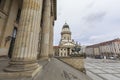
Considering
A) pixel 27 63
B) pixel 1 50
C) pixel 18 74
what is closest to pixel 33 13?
pixel 27 63

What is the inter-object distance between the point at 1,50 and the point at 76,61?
9.81m

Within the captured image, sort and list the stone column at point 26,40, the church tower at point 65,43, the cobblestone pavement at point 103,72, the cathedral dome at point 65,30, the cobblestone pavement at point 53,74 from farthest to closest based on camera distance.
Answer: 1. the cathedral dome at point 65,30
2. the church tower at point 65,43
3. the cobblestone pavement at point 103,72
4. the cobblestone pavement at point 53,74
5. the stone column at point 26,40

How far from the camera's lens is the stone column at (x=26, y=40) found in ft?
14.1

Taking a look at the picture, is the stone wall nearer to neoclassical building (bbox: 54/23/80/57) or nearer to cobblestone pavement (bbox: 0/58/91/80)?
cobblestone pavement (bbox: 0/58/91/80)

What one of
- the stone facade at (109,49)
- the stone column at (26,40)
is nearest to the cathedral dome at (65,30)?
the stone facade at (109,49)

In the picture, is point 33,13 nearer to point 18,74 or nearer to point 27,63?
point 27,63

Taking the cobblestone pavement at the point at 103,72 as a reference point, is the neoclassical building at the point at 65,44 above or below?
above

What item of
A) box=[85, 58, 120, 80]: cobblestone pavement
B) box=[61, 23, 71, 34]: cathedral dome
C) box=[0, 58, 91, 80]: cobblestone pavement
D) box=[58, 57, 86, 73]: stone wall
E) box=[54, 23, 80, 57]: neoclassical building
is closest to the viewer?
box=[0, 58, 91, 80]: cobblestone pavement

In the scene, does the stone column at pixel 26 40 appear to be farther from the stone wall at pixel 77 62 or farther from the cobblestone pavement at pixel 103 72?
the stone wall at pixel 77 62

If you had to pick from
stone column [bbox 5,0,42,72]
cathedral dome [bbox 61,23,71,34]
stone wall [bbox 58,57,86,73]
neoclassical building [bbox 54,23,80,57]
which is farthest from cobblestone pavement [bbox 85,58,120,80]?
cathedral dome [bbox 61,23,71,34]

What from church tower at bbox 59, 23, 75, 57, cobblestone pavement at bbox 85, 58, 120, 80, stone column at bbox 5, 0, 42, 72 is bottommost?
cobblestone pavement at bbox 85, 58, 120, 80

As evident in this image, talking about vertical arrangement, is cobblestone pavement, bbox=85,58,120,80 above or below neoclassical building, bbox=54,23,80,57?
below

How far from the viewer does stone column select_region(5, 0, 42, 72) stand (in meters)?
4.30

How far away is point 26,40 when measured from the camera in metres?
4.61
